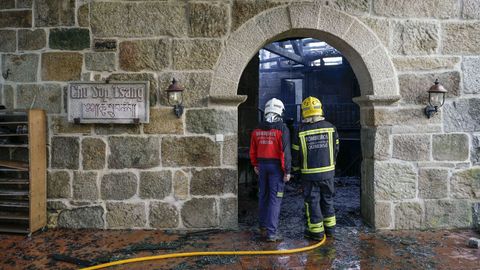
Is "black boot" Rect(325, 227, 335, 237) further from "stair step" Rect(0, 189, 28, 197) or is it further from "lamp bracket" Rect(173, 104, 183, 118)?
"stair step" Rect(0, 189, 28, 197)

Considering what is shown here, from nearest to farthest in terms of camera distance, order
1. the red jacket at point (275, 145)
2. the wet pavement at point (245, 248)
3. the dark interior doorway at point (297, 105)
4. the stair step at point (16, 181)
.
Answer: the wet pavement at point (245, 248)
the red jacket at point (275, 145)
the stair step at point (16, 181)
the dark interior doorway at point (297, 105)

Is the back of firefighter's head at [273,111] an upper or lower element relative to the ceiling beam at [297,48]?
lower

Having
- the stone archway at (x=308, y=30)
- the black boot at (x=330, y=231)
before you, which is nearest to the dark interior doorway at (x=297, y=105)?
the black boot at (x=330, y=231)

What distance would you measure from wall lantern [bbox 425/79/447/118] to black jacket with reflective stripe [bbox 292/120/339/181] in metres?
1.13

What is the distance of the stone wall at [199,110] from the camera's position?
3.85 m

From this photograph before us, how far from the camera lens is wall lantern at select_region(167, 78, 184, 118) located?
3680 mm

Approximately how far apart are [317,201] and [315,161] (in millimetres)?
413

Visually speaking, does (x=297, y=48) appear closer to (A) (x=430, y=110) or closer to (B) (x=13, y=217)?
(A) (x=430, y=110)

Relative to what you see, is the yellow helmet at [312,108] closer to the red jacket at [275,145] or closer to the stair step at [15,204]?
the red jacket at [275,145]

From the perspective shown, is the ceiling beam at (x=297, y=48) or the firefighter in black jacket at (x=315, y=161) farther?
the ceiling beam at (x=297, y=48)

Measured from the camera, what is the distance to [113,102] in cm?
382

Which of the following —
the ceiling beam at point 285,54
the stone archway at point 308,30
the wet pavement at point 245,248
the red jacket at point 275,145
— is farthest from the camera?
the ceiling beam at point 285,54

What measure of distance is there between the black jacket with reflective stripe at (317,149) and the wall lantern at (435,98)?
3.71ft

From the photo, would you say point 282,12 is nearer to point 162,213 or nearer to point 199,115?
point 199,115
